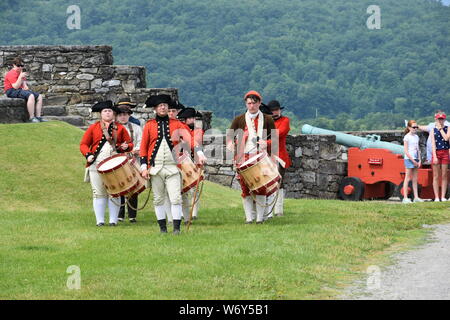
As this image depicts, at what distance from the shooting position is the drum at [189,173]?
14.7 meters

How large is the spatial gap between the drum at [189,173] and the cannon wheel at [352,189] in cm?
808

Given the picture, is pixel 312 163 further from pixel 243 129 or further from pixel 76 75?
pixel 243 129

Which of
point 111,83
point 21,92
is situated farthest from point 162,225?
point 111,83

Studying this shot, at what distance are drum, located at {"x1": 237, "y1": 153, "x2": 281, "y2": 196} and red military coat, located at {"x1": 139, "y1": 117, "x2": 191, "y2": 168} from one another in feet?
3.75

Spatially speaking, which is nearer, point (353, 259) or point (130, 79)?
point (353, 259)

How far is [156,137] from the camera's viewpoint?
13.6 m

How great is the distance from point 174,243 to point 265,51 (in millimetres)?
67164

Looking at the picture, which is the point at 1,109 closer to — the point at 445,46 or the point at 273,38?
the point at 273,38

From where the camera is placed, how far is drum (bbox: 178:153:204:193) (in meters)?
14.7

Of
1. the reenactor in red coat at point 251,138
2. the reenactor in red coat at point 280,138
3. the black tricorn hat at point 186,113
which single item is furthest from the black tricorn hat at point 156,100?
the reenactor in red coat at point 280,138

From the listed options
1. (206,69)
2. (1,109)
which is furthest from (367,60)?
(1,109)

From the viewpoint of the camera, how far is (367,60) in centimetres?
8388

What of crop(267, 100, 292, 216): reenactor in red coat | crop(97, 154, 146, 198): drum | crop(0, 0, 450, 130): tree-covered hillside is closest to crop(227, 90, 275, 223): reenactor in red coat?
crop(267, 100, 292, 216): reenactor in red coat
